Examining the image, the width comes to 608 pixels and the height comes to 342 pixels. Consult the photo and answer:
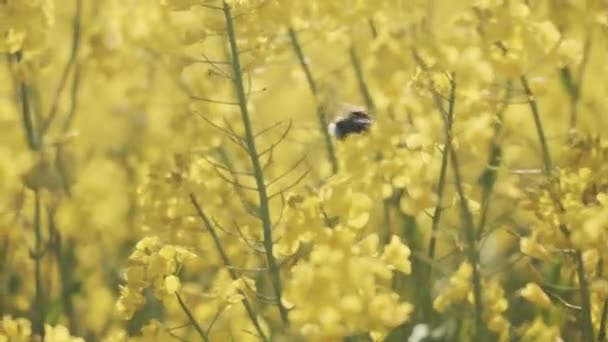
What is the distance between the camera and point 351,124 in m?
2.96

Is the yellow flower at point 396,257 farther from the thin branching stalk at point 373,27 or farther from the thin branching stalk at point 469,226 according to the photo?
the thin branching stalk at point 373,27

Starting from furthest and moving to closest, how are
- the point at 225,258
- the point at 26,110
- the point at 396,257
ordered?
the point at 26,110 → the point at 225,258 → the point at 396,257

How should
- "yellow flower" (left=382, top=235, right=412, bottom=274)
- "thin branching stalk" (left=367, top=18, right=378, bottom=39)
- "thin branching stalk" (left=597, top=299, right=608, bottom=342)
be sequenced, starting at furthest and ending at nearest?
1. "thin branching stalk" (left=367, top=18, right=378, bottom=39)
2. "thin branching stalk" (left=597, top=299, right=608, bottom=342)
3. "yellow flower" (left=382, top=235, right=412, bottom=274)

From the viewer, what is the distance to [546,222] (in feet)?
8.27

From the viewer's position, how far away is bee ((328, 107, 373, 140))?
2955mm

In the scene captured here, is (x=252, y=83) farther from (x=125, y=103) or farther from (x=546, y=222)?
(x=125, y=103)

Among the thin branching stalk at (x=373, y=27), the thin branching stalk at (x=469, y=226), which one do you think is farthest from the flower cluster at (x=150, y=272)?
the thin branching stalk at (x=373, y=27)

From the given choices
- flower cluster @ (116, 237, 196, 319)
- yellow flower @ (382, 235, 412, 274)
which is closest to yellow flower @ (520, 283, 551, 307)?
yellow flower @ (382, 235, 412, 274)

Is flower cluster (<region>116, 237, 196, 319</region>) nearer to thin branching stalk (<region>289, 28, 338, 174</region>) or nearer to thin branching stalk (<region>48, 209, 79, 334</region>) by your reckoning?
thin branching stalk (<region>289, 28, 338, 174</region>)

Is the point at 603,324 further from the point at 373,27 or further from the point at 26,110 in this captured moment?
the point at 26,110

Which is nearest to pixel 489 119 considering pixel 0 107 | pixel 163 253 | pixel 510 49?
pixel 510 49

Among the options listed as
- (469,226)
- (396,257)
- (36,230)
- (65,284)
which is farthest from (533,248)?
(65,284)

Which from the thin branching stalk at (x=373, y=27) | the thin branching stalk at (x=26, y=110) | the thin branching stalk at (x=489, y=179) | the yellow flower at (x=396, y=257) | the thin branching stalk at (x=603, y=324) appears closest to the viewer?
the yellow flower at (x=396, y=257)

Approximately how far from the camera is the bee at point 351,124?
116 inches
